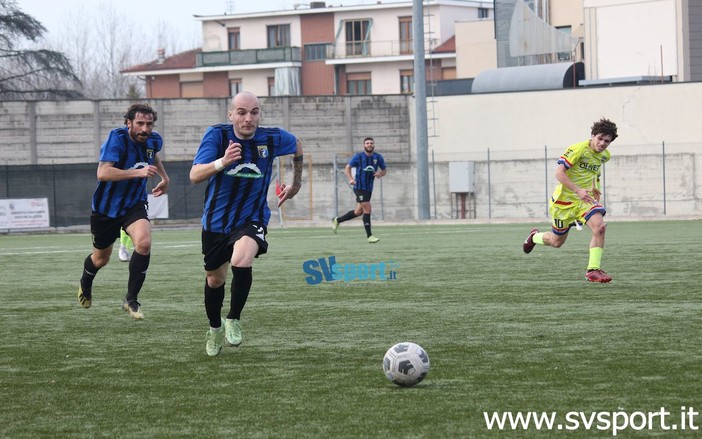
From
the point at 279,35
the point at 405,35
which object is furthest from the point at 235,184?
the point at 279,35

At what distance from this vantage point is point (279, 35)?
254 ft

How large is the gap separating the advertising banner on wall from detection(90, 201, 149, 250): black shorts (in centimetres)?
2458

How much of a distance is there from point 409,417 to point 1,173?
33795 mm

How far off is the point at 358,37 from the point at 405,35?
326 centimetres

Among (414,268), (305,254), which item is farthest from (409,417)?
(305,254)

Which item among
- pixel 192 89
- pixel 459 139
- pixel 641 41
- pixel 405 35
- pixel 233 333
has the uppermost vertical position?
pixel 405 35

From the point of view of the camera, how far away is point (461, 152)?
4269cm

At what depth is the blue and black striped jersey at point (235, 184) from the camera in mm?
8070

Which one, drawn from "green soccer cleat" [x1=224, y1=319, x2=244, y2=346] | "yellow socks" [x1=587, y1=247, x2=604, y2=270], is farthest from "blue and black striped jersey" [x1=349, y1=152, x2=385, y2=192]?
"green soccer cleat" [x1=224, y1=319, x2=244, y2=346]

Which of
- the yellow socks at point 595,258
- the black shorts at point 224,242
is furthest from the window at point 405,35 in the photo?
the black shorts at point 224,242

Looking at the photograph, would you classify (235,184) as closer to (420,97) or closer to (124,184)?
(124,184)

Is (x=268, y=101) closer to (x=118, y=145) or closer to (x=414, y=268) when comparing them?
(x=414, y=268)

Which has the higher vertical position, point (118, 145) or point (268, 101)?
point (268, 101)
